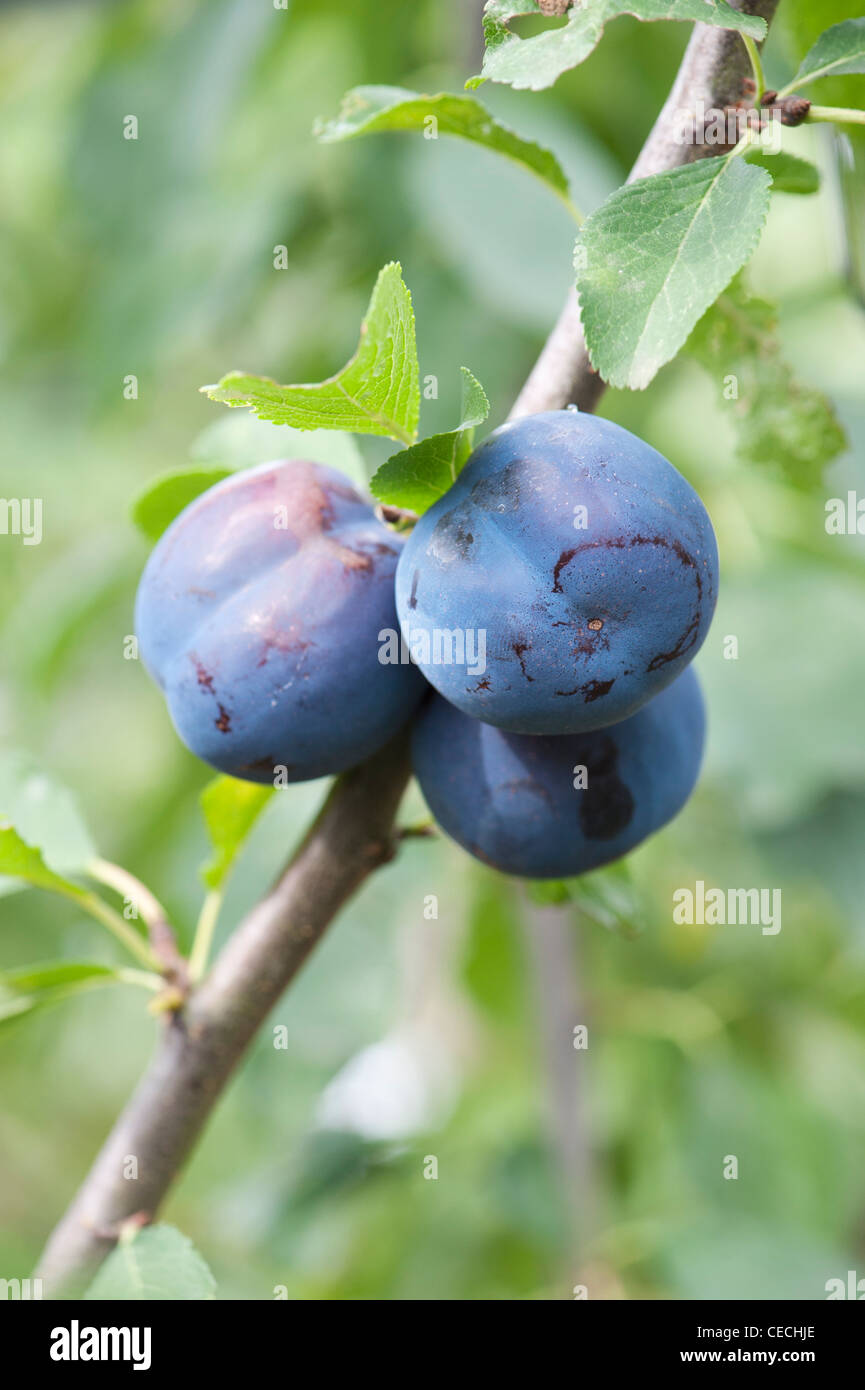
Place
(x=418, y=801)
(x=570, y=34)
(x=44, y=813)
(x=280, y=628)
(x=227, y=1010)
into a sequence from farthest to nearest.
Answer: (x=418, y=801)
(x=44, y=813)
(x=227, y=1010)
(x=280, y=628)
(x=570, y=34)

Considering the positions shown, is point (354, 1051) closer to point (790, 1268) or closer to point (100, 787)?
point (790, 1268)

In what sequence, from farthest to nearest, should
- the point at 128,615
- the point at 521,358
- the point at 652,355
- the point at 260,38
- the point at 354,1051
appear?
the point at 128,615 < the point at 521,358 < the point at 260,38 < the point at 354,1051 < the point at 652,355

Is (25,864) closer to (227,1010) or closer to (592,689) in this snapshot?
(227,1010)

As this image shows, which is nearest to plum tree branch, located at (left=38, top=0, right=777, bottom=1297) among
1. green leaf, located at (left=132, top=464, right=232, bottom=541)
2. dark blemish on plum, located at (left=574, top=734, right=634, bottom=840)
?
dark blemish on plum, located at (left=574, top=734, right=634, bottom=840)

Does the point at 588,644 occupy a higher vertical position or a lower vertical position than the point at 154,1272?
higher

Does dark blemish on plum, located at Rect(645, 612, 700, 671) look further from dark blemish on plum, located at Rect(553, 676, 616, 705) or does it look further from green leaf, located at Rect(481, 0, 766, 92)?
green leaf, located at Rect(481, 0, 766, 92)

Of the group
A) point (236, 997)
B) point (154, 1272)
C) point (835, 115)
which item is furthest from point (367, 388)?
point (154, 1272)

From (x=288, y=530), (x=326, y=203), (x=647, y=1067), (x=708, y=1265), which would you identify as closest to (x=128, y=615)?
(x=326, y=203)
